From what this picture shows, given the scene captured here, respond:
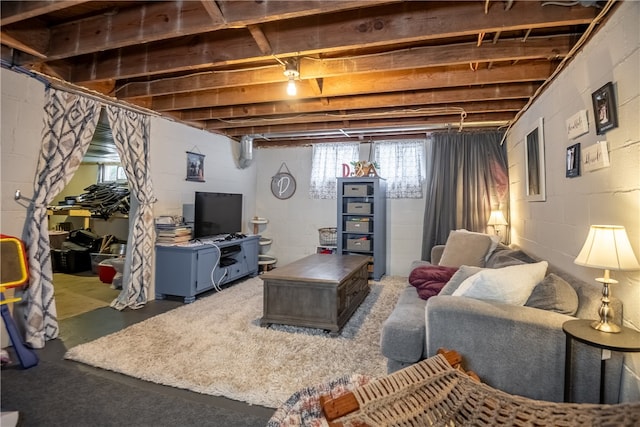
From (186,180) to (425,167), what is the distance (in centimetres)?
357

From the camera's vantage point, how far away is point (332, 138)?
5.42 metres

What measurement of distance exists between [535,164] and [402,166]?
2.33 meters

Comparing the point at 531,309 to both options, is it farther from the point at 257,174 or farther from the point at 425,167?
the point at 257,174

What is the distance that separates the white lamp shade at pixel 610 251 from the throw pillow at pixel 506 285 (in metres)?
0.37

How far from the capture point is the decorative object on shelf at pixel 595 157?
170 cm

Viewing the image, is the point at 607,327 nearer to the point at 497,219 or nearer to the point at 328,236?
the point at 497,219

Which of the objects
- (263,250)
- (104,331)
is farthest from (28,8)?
(263,250)

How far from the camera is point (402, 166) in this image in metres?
5.14

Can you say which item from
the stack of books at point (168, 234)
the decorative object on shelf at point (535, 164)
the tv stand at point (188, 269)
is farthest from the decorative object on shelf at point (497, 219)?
the stack of books at point (168, 234)

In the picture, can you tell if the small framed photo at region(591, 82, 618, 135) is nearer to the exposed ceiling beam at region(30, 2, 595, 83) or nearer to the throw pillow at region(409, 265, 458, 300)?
the exposed ceiling beam at region(30, 2, 595, 83)

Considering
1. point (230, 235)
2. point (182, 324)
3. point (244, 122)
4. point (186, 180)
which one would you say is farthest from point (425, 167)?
point (182, 324)

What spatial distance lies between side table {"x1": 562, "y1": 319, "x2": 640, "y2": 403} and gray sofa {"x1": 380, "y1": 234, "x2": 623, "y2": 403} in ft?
0.15

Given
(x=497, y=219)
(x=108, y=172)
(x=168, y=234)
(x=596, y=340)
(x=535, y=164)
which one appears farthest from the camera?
(x=108, y=172)

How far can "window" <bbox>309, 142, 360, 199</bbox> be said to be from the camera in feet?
17.8
